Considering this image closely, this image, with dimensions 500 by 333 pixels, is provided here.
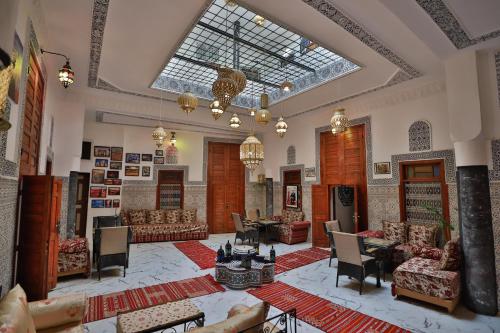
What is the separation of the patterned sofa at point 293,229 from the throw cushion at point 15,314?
6424mm

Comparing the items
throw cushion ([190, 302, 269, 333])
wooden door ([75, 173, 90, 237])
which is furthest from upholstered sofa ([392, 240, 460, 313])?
wooden door ([75, 173, 90, 237])

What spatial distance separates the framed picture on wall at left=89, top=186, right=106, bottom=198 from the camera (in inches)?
316

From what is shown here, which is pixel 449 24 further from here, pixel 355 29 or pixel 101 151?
pixel 101 151

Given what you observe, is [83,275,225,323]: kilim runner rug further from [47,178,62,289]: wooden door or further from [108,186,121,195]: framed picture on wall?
[108,186,121,195]: framed picture on wall

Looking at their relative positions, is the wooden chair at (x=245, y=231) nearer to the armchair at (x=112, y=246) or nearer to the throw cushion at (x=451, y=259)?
the armchair at (x=112, y=246)

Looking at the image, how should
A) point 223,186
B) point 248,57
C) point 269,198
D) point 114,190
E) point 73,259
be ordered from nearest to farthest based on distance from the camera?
point 73,259 < point 248,57 < point 114,190 < point 269,198 < point 223,186

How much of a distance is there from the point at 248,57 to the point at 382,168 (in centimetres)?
397

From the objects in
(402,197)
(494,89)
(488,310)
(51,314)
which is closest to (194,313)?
(51,314)

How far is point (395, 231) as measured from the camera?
222 inches

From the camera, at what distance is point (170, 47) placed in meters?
4.47

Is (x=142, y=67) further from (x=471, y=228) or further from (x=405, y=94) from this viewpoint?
(x=471, y=228)

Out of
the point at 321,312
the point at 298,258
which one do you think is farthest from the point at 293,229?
the point at 321,312

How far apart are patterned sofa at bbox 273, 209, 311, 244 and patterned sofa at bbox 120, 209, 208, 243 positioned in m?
2.32

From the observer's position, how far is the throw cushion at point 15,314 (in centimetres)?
163
